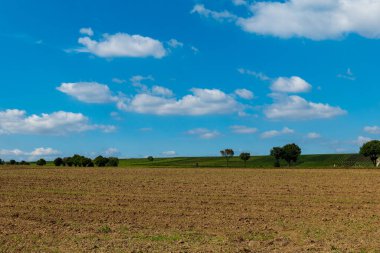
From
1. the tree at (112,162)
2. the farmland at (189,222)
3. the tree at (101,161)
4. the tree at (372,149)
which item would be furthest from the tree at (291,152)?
the farmland at (189,222)

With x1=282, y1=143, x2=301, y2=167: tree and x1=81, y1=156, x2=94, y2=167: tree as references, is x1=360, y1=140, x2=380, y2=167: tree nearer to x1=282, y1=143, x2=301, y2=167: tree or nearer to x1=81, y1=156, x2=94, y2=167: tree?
x1=282, y1=143, x2=301, y2=167: tree

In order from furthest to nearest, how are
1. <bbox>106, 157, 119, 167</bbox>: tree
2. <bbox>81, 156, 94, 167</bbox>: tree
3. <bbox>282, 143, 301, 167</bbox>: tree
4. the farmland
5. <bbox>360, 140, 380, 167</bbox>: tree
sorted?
<bbox>282, 143, 301, 167</bbox>: tree < <bbox>81, 156, 94, 167</bbox>: tree < <bbox>106, 157, 119, 167</bbox>: tree < <bbox>360, 140, 380, 167</bbox>: tree < the farmland

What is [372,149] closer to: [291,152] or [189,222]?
[291,152]

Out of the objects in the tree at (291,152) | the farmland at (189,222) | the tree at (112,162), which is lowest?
the farmland at (189,222)

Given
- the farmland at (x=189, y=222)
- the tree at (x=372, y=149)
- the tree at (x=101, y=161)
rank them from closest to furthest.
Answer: the farmland at (x=189, y=222) → the tree at (x=372, y=149) → the tree at (x=101, y=161)

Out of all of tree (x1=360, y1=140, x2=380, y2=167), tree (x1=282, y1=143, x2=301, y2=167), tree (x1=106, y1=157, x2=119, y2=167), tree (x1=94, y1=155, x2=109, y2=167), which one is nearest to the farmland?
tree (x1=106, y1=157, x2=119, y2=167)

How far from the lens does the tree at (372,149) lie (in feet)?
391

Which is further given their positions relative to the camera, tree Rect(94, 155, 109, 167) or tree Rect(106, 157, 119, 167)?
tree Rect(94, 155, 109, 167)

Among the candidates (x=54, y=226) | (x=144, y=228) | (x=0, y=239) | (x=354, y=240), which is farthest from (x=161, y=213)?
(x=354, y=240)

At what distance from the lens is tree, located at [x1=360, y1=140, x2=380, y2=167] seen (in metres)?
119

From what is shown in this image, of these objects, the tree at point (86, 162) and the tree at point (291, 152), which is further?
the tree at point (291, 152)

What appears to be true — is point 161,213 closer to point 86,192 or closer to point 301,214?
point 301,214

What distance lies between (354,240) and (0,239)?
40.6ft

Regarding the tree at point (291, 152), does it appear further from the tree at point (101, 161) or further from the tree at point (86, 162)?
the tree at point (86, 162)
